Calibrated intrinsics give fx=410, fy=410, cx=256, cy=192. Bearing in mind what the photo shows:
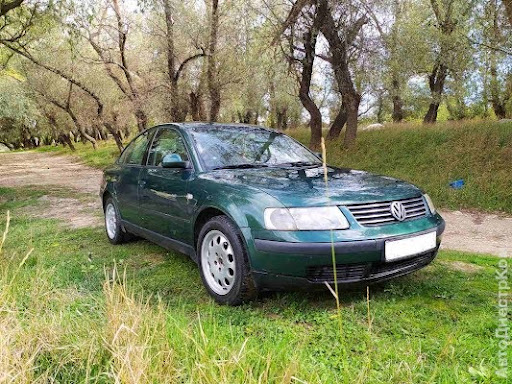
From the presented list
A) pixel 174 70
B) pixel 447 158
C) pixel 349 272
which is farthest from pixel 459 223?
pixel 174 70

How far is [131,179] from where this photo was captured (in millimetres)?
4770

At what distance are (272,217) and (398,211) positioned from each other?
980mm

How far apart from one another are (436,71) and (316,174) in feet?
46.3

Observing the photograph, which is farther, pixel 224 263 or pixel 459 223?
pixel 459 223

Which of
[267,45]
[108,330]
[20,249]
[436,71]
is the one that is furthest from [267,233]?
[436,71]

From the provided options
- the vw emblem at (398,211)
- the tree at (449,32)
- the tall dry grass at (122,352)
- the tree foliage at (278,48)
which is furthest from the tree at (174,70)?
the tall dry grass at (122,352)

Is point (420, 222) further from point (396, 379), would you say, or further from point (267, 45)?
point (267, 45)

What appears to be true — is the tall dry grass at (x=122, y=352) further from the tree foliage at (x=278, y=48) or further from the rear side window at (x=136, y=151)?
the tree foliage at (x=278, y=48)

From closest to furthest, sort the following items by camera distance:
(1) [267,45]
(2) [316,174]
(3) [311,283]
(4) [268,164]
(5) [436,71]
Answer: (3) [311,283] < (2) [316,174] < (4) [268,164] < (1) [267,45] < (5) [436,71]

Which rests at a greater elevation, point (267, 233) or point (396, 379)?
point (267, 233)

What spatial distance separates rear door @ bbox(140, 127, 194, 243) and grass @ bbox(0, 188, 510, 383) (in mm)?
501

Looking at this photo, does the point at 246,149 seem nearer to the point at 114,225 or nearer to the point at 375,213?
the point at 375,213

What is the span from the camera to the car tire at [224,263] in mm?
3031

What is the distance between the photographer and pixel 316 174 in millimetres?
3613
